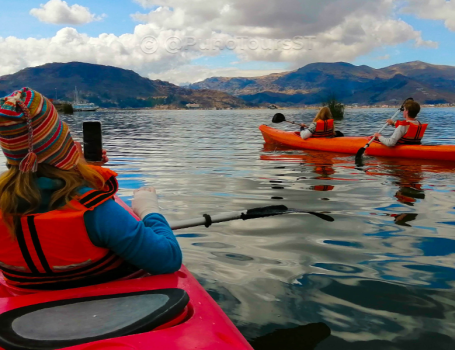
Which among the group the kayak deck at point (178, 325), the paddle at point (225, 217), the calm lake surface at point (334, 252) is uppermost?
the paddle at point (225, 217)

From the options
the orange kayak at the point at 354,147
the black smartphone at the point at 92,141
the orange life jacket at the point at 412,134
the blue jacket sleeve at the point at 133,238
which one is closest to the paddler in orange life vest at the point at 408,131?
the orange life jacket at the point at 412,134

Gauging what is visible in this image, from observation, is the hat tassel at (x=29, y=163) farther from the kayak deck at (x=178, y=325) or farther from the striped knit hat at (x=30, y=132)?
the kayak deck at (x=178, y=325)

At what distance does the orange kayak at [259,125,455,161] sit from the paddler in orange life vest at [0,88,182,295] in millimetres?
9877

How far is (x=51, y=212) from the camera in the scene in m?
1.83

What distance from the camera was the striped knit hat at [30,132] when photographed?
5.74 feet

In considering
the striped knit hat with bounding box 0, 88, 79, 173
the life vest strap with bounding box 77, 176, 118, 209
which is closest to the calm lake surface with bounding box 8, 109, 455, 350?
the life vest strap with bounding box 77, 176, 118, 209

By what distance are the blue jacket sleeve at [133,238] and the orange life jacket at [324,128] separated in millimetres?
10983

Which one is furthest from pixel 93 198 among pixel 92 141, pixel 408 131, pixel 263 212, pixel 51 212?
pixel 408 131

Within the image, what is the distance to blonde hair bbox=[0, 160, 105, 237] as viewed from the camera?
5.93 ft

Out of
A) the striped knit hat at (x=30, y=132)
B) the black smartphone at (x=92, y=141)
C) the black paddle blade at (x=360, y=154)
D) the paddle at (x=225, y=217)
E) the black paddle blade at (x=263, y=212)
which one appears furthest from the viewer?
the black paddle blade at (x=360, y=154)

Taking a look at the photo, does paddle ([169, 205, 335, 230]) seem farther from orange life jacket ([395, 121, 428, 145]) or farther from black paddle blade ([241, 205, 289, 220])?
orange life jacket ([395, 121, 428, 145])

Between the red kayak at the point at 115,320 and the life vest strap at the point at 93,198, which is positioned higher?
the life vest strap at the point at 93,198

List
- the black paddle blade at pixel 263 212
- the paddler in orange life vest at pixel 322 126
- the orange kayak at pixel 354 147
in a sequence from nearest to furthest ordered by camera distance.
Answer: the black paddle blade at pixel 263 212 < the orange kayak at pixel 354 147 < the paddler in orange life vest at pixel 322 126

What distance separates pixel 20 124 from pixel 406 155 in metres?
10.4
